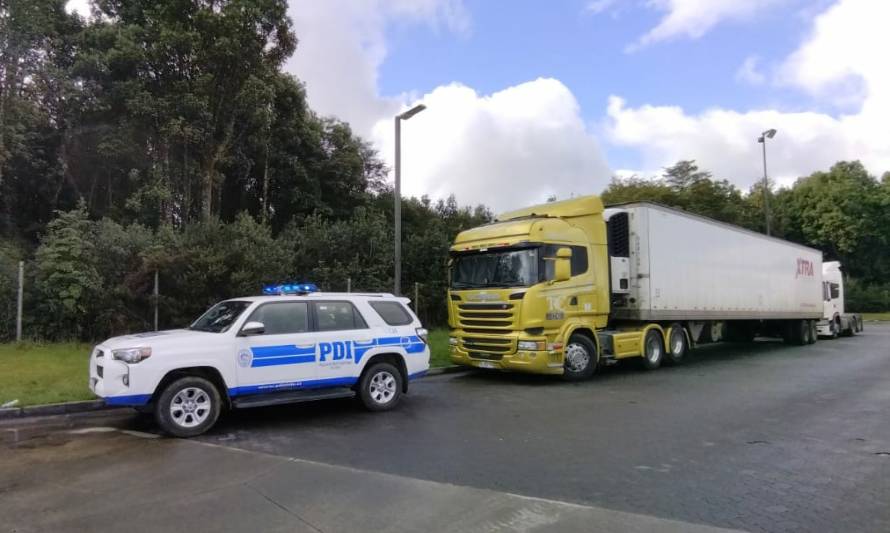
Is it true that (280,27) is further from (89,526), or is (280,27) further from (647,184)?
(647,184)

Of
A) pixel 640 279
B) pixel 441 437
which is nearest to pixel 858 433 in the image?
pixel 441 437

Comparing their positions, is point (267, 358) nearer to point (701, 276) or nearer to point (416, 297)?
point (701, 276)

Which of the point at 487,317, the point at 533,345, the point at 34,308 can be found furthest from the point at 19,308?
the point at 533,345

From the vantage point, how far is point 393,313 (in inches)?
374

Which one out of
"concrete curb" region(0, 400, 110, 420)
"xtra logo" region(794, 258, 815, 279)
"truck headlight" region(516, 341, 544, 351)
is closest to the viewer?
"concrete curb" region(0, 400, 110, 420)

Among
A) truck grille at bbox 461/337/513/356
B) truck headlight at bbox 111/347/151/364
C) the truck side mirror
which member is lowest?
truck grille at bbox 461/337/513/356

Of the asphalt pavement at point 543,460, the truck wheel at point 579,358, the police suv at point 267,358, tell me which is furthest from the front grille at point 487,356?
the police suv at point 267,358

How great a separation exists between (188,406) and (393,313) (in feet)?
10.8

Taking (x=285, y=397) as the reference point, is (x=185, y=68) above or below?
above

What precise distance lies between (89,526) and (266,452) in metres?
2.28

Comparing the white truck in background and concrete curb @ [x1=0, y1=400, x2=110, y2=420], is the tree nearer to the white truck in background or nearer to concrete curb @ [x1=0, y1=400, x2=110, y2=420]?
concrete curb @ [x1=0, y1=400, x2=110, y2=420]

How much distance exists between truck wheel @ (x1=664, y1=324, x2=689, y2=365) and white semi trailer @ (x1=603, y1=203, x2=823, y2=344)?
27 centimetres

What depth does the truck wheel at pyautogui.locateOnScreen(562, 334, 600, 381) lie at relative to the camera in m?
12.4

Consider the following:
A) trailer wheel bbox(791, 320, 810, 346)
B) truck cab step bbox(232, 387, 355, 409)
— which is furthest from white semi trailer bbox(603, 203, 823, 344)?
truck cab step bbox(232, 387, 355, 409)
